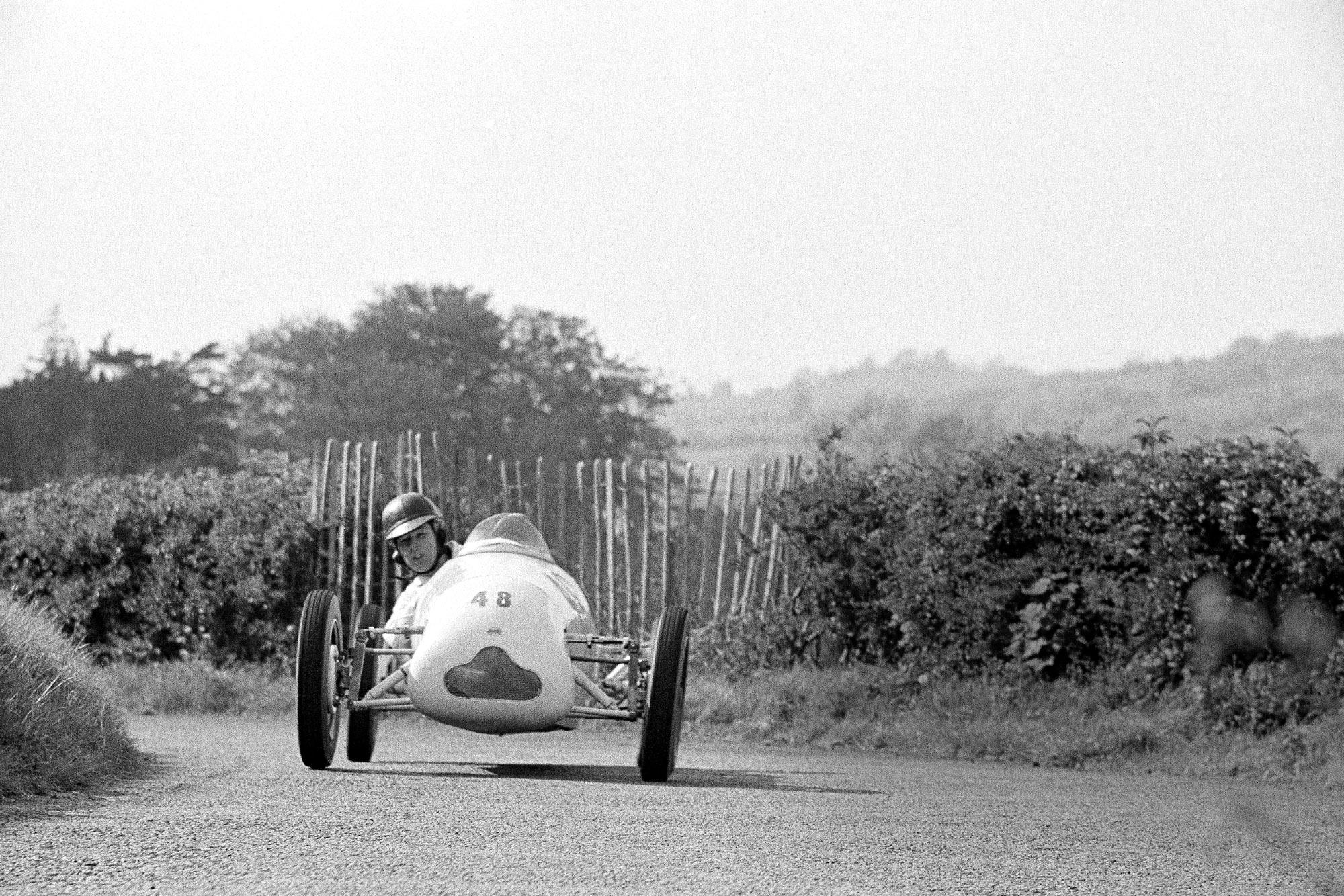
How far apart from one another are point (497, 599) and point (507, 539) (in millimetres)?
1266

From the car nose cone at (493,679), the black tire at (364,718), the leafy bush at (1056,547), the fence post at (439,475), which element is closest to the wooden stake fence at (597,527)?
the fence post at (439,475)

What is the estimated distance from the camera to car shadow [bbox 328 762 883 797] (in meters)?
9.57

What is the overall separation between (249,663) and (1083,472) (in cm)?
785

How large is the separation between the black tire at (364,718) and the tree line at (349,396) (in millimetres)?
32980

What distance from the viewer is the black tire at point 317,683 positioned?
31.3ft

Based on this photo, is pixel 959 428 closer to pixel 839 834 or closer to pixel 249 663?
pixel 249 663

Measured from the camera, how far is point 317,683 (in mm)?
9562

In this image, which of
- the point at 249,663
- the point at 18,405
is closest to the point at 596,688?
the point at 249,663

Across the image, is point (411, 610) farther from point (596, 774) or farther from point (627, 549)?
point (627, 549)

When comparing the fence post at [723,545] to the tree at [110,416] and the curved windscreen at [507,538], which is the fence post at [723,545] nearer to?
the curved windscreen at [507,538]

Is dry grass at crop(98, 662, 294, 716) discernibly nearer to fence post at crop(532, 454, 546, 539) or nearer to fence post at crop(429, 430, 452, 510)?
fence post at crop(429, 430, 452, 510)

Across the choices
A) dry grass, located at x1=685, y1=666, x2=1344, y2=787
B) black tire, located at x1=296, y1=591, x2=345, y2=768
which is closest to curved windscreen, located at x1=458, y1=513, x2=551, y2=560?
black tire, located at x1=296, y1=591, x2=345, y2=768

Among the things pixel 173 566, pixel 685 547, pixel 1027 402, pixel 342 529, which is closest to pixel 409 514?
pixel 685 547

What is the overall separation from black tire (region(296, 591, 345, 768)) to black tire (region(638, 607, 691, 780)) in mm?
1572
